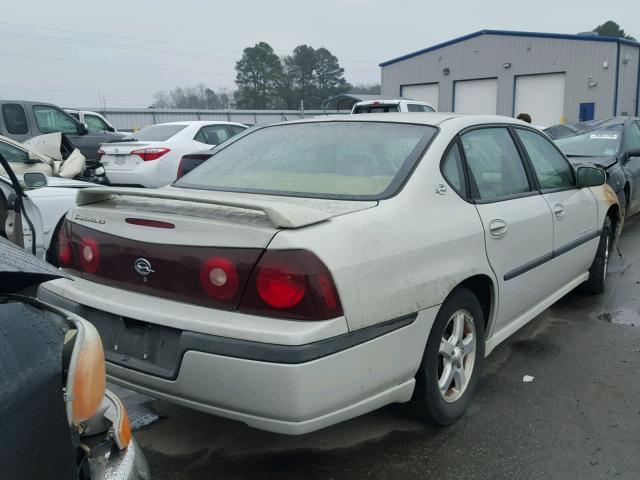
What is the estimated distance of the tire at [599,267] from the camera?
503cm

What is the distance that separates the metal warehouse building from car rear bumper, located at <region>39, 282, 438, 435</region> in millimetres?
24241

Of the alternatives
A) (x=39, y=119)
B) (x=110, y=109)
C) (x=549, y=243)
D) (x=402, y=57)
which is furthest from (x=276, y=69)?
(x=549, y=243)

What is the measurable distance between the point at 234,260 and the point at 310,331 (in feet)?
1.35

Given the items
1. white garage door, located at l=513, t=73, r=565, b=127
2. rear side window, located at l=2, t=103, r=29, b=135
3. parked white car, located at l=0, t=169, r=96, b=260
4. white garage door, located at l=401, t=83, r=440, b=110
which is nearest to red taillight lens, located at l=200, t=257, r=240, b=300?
parked white car, located at l=0, t=169, r=96, b=260

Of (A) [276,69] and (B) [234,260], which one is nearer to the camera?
(B) [234,260]

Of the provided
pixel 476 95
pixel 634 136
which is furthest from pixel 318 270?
pixel 476 95

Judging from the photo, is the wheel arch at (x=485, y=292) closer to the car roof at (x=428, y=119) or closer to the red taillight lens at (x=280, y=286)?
the car roof at (x=428, y=119)

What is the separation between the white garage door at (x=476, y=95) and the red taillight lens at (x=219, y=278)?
1071 inches

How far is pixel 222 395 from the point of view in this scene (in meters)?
2.28

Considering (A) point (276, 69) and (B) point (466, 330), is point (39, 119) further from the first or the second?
(A) point (276, 69)

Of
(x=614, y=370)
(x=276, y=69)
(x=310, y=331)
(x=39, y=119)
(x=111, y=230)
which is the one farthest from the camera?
(x=276, y=69)

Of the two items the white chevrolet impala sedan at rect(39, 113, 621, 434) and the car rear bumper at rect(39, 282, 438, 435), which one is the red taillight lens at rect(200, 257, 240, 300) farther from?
the car rear bumper at rect(39, 282, 438, 435)

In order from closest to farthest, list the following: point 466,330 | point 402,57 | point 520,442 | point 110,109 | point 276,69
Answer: point 520,442, point 466,330, point 110,109, point 402,57, point 276,69

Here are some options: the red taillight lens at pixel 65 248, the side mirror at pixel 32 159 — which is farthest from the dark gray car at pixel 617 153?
the side mirror at pixel 32 159
